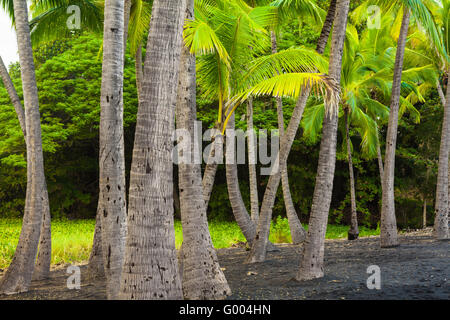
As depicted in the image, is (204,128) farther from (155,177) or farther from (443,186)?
(155,177)

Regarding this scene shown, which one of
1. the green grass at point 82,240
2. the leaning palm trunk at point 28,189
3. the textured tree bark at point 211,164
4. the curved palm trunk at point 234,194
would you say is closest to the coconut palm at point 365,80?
the green grass at point 82,240

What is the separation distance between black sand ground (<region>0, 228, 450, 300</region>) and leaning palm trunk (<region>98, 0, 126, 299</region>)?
1418mm

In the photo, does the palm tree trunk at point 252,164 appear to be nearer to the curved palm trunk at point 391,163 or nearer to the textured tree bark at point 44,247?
the curved palm trunk at point 391,163

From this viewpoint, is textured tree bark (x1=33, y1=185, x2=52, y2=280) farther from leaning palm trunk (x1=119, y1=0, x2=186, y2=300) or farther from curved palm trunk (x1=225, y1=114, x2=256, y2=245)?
leaning palm trunk (x1=119, y1=0, x2=186, y2=300)

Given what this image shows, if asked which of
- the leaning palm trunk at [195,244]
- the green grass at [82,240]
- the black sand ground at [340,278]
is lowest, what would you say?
the green grass at [82,240]

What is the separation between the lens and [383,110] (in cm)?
1466

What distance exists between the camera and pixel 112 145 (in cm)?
570

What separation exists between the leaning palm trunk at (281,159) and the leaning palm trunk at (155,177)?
3567 mm

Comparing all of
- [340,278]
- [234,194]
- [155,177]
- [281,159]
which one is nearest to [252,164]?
[234,194]

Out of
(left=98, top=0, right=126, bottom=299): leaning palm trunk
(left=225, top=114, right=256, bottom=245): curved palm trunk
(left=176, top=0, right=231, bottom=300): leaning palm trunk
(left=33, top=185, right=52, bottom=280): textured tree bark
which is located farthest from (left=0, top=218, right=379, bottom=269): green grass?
(left=176, top=0, right=231, bottom=300): leaning palm trunk

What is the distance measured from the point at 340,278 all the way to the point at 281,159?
2.53 metres

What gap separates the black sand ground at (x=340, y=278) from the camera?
227 inches
